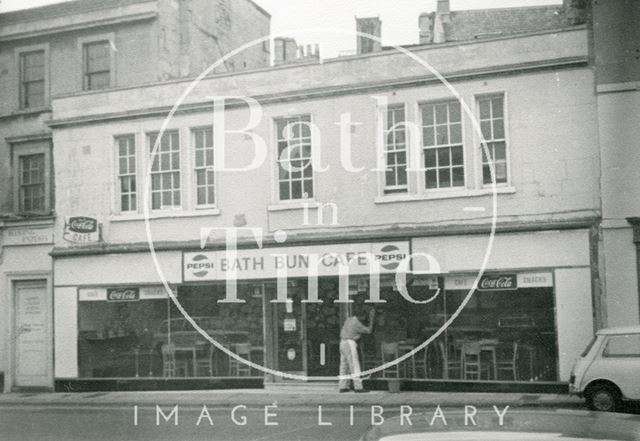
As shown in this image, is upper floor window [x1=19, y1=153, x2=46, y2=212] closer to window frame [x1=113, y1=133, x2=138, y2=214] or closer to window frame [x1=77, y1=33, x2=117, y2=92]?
window frame [x1=77, y1=33, x2=117, y2=92]

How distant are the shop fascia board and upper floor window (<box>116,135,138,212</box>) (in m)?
1.02

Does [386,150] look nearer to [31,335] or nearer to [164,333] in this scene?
[164,333]

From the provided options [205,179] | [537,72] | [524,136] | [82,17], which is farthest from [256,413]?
[82,17]

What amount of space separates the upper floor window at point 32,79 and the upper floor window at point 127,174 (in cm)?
349

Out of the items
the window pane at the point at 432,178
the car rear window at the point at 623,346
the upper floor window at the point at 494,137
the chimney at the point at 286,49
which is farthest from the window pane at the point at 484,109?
the chimney at the point at 286,49

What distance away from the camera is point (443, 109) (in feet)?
57.1

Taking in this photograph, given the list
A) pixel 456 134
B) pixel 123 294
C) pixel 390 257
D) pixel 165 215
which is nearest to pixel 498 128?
pixel 456 134

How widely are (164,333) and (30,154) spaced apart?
20.7ft

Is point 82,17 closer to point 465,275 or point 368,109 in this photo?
point 368,109

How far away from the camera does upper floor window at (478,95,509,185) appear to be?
55.5ft

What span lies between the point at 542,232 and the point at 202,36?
469 inches

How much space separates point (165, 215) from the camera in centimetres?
1936

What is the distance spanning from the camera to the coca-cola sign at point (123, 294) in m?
19.6

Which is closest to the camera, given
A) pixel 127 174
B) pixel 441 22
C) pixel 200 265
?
pixel 200 265
